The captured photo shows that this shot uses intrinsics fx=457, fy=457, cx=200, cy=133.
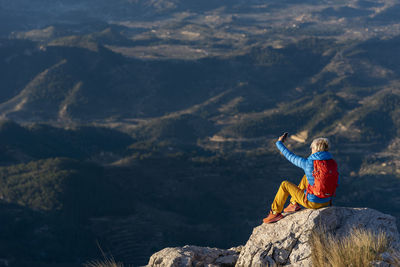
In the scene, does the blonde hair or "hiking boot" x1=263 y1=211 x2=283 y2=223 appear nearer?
the blonde hair

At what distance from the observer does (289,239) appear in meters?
19.5

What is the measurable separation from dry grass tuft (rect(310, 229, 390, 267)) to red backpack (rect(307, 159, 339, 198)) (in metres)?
2.19

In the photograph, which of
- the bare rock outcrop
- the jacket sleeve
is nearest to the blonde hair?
the jacket sleeve

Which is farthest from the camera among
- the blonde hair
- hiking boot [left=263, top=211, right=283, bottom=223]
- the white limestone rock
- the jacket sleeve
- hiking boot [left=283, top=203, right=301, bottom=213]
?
hiking boot [left=283, top=203, right=301, bottom=213]

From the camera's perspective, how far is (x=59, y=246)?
110 metres

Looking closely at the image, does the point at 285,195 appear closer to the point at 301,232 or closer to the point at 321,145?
the point at 301,232

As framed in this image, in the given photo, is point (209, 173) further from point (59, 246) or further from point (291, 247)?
point (291, 247)

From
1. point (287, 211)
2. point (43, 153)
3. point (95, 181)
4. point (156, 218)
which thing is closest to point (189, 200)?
point (156, 218)

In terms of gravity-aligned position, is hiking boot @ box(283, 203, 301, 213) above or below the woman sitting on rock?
below

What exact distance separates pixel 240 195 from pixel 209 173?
730 inches

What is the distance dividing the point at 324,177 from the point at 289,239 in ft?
10.0

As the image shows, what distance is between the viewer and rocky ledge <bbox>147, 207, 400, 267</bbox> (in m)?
19.0

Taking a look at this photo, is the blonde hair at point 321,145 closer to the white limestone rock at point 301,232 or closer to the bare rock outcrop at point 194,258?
the white limestone rock at point 301,232

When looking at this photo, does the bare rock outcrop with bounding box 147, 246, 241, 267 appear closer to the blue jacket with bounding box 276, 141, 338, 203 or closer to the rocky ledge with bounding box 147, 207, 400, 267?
the rocky ledge with bounding box 147, 207, 400, 267
